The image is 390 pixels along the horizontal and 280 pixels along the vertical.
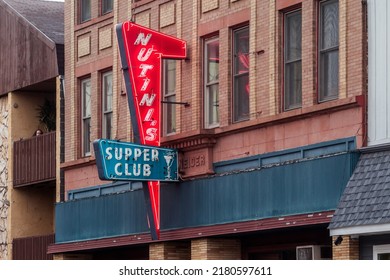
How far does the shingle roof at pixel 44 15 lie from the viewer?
37938 millimetres

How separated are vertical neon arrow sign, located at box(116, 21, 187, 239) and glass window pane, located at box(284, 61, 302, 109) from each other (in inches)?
136

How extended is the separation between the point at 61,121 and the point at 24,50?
3.26 m

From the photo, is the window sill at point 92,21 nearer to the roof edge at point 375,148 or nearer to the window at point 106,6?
the window at point 106,6

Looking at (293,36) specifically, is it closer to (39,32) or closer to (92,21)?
(92,21)

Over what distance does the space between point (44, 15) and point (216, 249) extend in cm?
1305

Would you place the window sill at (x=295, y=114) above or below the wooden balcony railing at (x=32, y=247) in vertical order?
above

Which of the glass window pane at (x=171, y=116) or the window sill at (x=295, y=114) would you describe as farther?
the glass window pane at (x=171, y=116)

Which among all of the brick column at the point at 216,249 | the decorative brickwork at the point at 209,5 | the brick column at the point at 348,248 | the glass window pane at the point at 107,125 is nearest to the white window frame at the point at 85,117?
the glass window pane at the point at 107,125

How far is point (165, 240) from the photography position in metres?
30.3

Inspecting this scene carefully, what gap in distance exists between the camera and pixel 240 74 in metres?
28.7

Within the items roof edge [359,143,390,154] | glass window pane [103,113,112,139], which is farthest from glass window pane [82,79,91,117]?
roof edge [359,143,390,154]

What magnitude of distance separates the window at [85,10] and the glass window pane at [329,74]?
10635 mm

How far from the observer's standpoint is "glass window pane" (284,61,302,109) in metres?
26.8

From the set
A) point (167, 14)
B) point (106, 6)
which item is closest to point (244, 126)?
point (167, 14)
